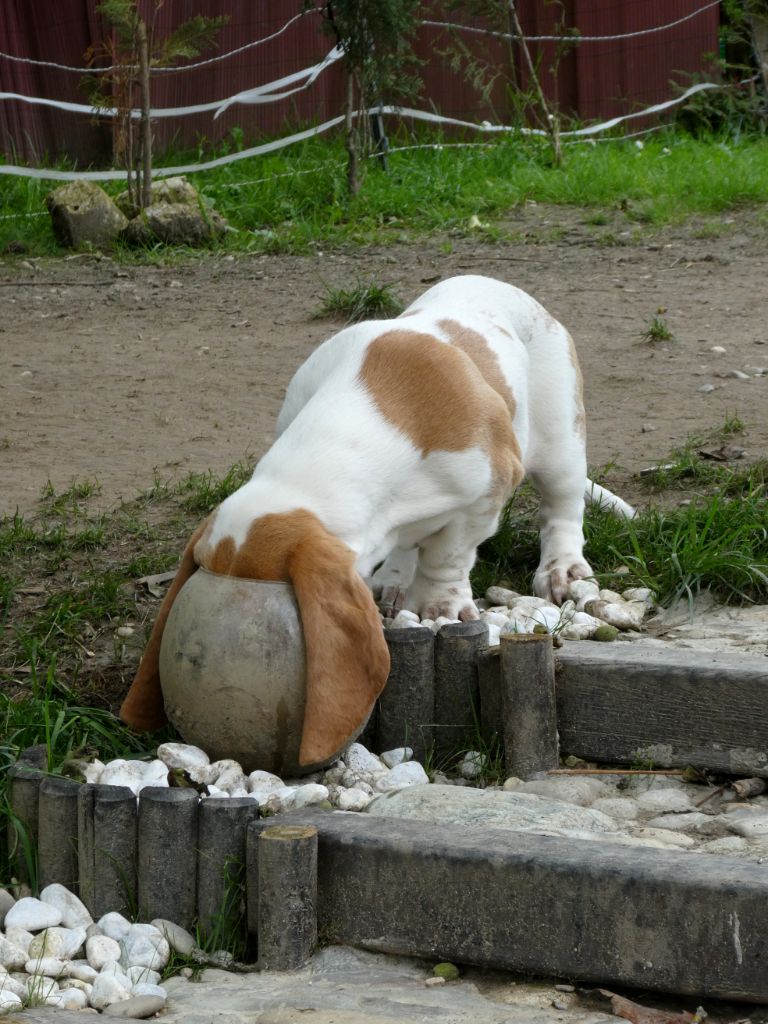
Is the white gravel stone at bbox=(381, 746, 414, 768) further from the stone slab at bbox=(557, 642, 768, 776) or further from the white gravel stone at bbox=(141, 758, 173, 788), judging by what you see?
the white gravel stone at bbox=(141, 758, 173, 788)

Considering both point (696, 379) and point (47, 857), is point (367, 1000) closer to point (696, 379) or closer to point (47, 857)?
point (47, 857)

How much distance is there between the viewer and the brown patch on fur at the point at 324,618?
126 inches

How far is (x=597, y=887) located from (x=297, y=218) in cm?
874

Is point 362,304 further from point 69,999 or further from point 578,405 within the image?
point 69,999

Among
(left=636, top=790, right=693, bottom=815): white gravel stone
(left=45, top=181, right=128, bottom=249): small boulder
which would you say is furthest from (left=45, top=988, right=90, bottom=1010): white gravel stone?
(left=45, top=181, right=128, bottom=249): small boulder

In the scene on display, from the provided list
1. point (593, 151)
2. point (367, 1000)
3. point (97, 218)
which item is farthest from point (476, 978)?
point (593, 151)

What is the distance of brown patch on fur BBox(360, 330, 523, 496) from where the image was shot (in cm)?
391

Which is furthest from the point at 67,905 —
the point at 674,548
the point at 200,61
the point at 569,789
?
the point at 200,61

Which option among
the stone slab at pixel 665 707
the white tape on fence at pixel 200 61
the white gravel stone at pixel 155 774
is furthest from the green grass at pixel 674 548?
the white tape on fence at pixel 200 61

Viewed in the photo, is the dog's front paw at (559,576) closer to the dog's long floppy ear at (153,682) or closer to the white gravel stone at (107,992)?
the dog's long floppy ear at (153,682)

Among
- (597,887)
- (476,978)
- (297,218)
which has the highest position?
(297,218)

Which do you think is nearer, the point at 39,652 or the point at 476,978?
the point at 476,978

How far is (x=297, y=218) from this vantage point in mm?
10781

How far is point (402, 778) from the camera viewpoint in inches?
135
